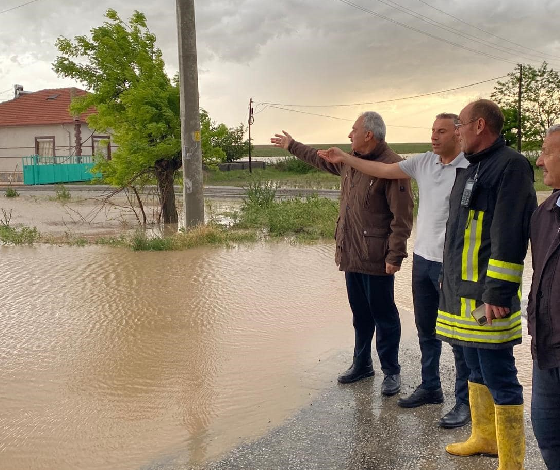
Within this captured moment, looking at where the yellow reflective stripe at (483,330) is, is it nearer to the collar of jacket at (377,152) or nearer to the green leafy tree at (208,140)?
the collar of jacket at (377,152)

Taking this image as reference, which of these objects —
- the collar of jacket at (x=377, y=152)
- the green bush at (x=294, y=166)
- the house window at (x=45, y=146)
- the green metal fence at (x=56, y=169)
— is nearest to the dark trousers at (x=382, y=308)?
the collar of jacket at (x=377, y=152)

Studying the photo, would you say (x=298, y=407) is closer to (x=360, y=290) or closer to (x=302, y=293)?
(x=360, y=290)

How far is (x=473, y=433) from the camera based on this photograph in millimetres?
4023

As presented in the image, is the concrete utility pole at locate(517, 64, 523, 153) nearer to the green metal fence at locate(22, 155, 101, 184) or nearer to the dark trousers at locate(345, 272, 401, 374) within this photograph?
the green metal fence at locate(22, 155, 101, 184)

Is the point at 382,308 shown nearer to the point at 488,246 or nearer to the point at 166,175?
the point at 488,246

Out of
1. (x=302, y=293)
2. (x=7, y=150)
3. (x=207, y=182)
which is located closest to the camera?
(x=302, y=293)

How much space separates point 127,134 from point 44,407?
37.3ft

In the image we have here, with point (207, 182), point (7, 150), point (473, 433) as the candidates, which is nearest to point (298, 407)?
point (473, 433)

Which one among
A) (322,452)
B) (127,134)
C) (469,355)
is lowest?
(322,452)

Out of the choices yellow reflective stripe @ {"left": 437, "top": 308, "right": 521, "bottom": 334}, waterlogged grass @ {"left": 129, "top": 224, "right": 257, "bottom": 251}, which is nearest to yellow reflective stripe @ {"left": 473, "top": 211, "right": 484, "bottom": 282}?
yellow reflective stripe @ {"left": 437, "top": 308, "right": 521, "bottom": 334}

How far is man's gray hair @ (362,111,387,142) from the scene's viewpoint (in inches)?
192

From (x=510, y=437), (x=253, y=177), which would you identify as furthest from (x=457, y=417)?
(x=253, y=177)

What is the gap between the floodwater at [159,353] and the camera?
4.28 meters

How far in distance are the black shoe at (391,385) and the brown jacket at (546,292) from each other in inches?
82.2
